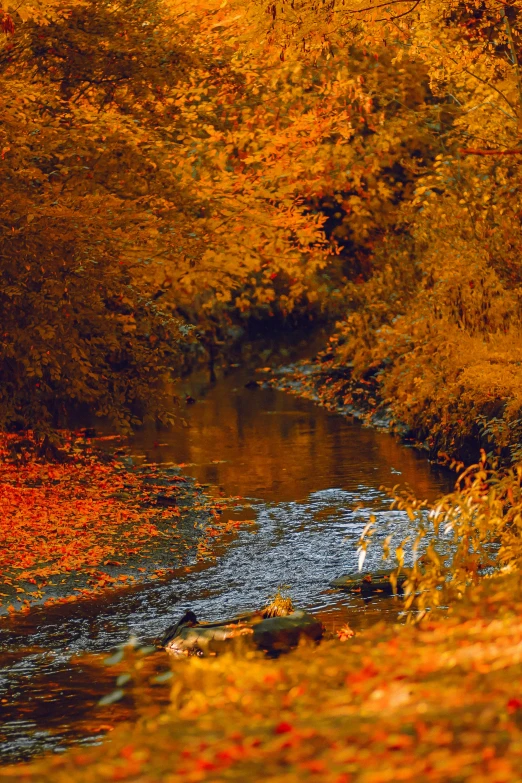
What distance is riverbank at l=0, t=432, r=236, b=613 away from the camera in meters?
12.2

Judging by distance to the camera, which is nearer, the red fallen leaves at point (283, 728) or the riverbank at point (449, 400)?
the red fallen leaves at point (283, 728)

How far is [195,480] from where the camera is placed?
17.7 meters

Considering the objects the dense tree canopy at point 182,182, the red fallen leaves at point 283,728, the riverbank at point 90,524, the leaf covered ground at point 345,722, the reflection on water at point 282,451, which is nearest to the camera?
the leaf covered ground at point 345,722

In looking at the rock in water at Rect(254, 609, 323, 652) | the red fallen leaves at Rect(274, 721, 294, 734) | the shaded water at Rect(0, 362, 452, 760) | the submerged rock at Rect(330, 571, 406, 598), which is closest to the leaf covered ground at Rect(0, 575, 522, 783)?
the red fallen leaves at Rect(274, 721, 294, 734)

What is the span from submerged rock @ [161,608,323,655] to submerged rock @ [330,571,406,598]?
1.55 meters

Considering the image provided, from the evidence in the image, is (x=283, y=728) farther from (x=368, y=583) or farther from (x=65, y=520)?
(x=65, y=520)

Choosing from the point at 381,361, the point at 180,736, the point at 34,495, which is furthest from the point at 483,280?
the point at 180,736

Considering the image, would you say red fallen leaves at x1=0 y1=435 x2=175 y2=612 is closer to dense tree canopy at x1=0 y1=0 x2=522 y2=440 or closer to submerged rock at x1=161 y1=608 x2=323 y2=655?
dense tree canopy at x1=0 y1=0 x2=522 y2=440

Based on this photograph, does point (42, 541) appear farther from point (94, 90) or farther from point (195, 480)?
point (94, 90)

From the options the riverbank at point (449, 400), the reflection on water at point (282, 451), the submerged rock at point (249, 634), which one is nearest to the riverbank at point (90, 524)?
the reflection on water at point (282, 451)

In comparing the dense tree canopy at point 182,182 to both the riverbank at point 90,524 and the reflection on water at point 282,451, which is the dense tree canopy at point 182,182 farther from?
the reflection on water at point 282,451

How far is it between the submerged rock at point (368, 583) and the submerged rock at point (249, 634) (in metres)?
1.55

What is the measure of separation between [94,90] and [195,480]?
576 cm

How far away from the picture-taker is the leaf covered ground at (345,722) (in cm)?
458
